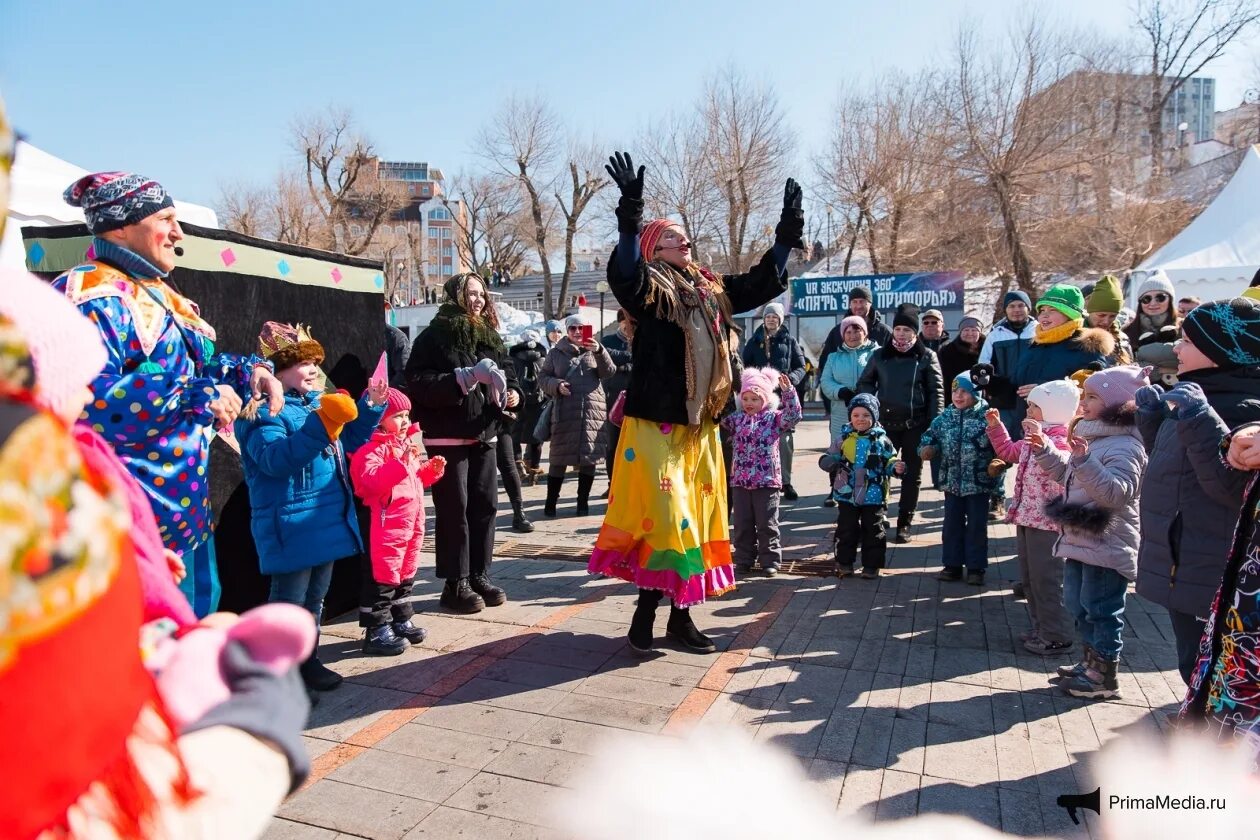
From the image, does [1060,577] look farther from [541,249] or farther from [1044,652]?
[541,249]

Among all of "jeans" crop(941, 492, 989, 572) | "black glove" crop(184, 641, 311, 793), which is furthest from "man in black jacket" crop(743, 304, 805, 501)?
"black glove" crop(184, 641, 311, 793)

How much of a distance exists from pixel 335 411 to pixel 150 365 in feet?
2.73

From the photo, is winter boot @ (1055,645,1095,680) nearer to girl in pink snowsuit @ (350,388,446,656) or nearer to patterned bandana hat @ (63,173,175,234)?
girl in pink snowsuit @ (350,388,446,656)

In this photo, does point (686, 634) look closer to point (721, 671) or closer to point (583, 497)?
point (721, 671)

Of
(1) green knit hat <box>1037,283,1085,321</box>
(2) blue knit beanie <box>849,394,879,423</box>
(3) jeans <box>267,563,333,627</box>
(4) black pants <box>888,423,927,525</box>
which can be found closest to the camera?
(3) jeans <box>267,563,333,627</box>

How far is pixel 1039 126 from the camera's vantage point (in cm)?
2461

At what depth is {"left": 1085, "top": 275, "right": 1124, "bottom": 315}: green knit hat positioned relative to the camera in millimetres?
5688

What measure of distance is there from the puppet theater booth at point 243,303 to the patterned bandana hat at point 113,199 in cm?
118

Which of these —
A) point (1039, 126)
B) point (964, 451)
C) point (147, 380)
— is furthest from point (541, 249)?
point (147, 380)

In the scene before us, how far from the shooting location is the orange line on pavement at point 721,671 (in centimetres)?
352

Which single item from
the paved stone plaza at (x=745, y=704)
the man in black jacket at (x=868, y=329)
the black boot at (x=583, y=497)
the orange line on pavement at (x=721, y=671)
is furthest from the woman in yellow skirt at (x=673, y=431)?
the black boot at (x=583, y=497)

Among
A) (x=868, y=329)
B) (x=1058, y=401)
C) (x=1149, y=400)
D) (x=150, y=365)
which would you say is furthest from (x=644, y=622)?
(x=868, y=329)

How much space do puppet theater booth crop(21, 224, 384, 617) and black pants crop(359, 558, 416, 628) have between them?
43 cm

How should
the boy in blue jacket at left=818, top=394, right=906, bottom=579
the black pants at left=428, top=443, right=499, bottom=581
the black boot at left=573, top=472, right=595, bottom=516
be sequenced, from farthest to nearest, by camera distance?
the black boot at left=573, top=472, right=595, bottom=516 < the boy in blue jacket at left=818, top=394, right=906, bottom=579 < the black pants at left=428, top=443, right=499, bottom=581
